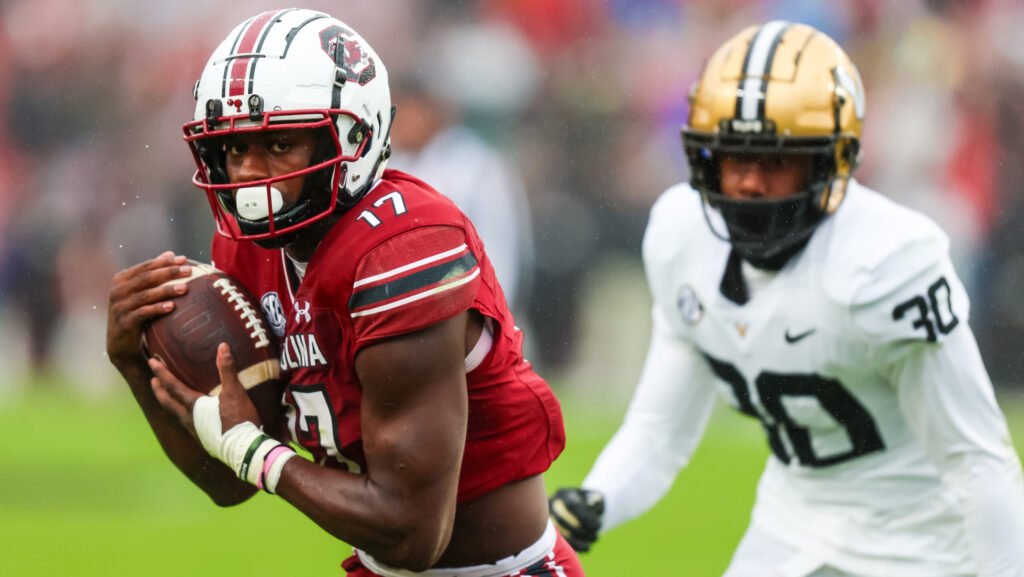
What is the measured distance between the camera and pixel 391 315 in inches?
92.0

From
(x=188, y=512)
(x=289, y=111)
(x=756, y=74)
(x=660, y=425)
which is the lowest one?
(x=188, y=512)

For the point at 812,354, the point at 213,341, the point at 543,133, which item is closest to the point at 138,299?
the point at 213,341

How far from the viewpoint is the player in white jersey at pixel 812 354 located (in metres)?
3.16

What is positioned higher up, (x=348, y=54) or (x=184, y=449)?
(x=348, y=54)

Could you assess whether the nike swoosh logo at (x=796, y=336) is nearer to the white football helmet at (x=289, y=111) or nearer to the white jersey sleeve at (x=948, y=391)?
the white jersey sleeve at (x=948, y=391)

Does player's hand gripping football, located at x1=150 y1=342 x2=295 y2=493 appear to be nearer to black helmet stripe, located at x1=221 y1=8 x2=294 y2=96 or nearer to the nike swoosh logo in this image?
black helmet stripe, located at x1=221 y1=8 x2=294 y2=96

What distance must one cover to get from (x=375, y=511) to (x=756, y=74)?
1.71m

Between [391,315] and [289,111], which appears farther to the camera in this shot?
[289,111]

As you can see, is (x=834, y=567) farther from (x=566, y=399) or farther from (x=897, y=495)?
(x=566, y=399)

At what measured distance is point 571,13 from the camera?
9336mm

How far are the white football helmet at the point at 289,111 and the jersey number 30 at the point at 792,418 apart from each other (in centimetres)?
129

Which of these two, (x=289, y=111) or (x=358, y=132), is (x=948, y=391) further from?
(x=289, y=111)

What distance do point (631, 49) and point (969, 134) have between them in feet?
7.49

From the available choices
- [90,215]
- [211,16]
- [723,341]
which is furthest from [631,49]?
[723,341]
